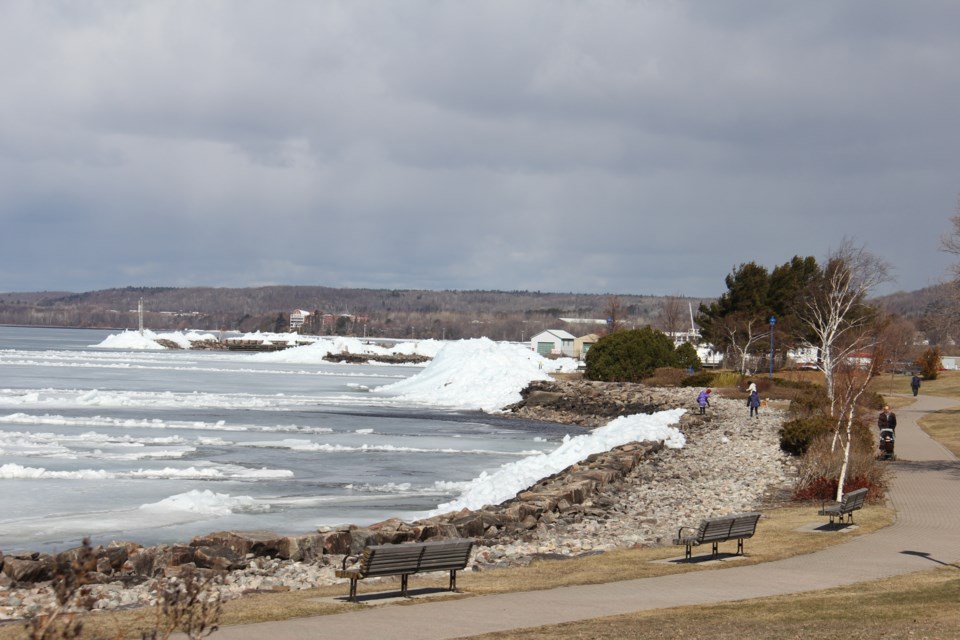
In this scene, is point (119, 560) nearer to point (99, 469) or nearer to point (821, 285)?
point (99, 469)

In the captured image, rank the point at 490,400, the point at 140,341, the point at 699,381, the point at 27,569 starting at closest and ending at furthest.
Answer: the point at 27,569, the point at 699,381, the point at 490,400, the point at 140,341

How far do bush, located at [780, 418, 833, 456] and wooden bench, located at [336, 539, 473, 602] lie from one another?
1676 centimetres

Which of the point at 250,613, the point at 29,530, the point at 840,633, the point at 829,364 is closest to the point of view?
the point at 840,633

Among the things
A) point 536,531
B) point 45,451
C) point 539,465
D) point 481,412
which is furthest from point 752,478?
point 481,412

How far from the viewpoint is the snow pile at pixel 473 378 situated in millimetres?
59188

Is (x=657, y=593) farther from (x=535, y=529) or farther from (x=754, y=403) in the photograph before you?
(x=754, y=403)

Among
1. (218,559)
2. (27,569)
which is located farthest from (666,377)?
(27,569)

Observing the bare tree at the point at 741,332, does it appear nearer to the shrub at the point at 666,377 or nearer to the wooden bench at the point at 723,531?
the shrub at the point at 666,377

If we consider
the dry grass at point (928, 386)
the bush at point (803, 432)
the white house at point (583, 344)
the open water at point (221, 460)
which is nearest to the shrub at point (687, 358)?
the dry grass at point (928, 386)

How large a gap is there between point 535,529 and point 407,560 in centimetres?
670

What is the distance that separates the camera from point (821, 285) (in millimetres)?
66750

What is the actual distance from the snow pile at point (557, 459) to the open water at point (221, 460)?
0.74 metres

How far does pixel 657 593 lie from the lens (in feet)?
39.1

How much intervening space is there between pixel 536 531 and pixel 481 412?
35216 mm
